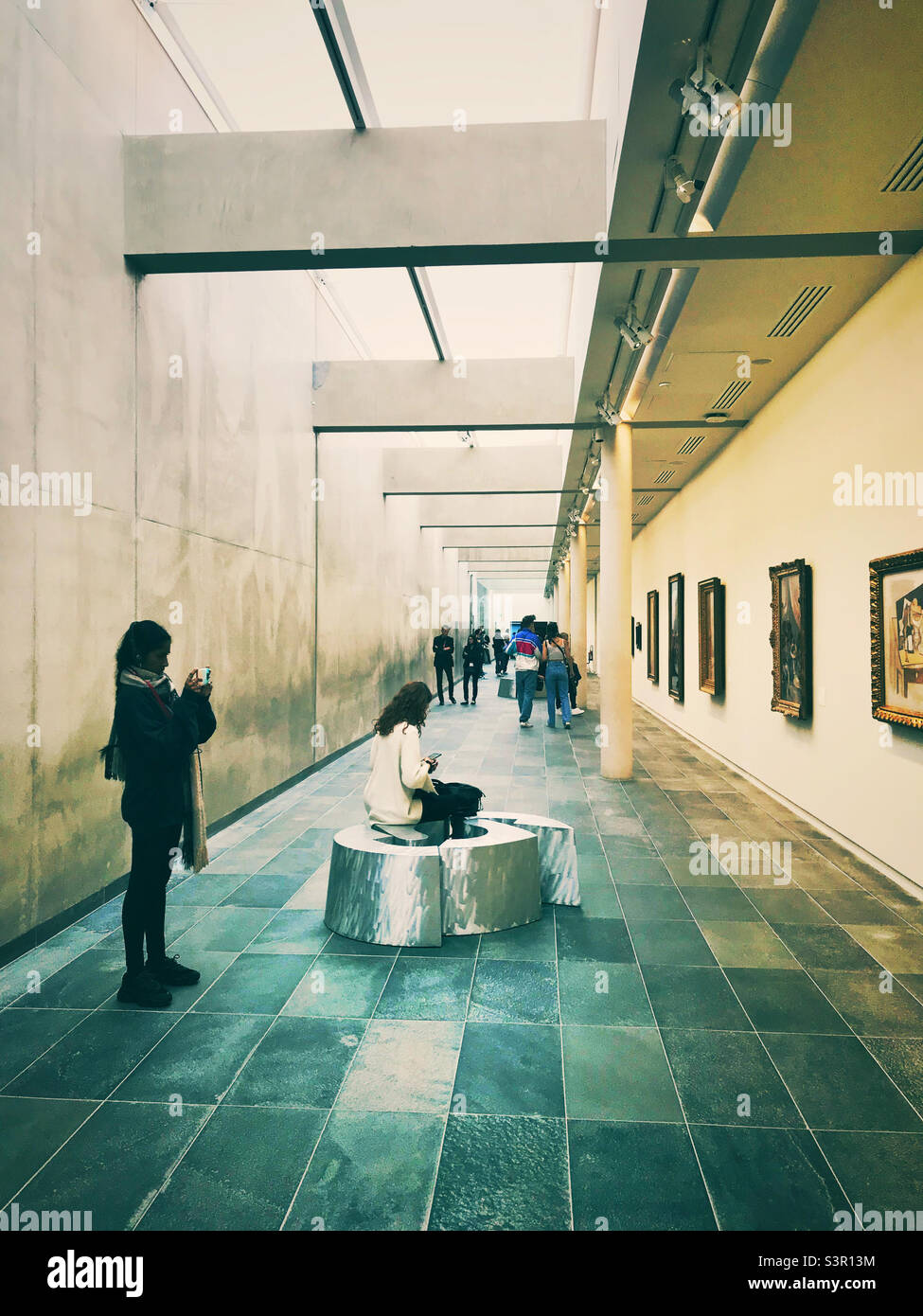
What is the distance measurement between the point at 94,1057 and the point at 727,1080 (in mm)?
2524

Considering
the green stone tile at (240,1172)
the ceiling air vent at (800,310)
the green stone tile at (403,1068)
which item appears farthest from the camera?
the ceiling air vent at (800,310)

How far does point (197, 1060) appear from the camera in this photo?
3.06m

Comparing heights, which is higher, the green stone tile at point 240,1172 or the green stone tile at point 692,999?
the green stone tile at point 240,1172

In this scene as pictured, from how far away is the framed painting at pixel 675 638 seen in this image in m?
13.7

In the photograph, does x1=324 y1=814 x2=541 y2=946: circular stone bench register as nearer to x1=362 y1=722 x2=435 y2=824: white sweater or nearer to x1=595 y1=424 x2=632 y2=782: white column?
x1=362 y1=722 x2=435 y2=824: white sweater

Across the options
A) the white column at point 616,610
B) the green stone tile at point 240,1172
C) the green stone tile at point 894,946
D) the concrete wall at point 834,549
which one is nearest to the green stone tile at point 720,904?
the green stone tile at point 894,946

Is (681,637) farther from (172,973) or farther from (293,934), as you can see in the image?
(172,973)

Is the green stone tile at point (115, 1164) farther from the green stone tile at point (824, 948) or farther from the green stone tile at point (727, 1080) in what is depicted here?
the green stone tile at point (824, 948)

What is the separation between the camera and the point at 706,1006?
352cm

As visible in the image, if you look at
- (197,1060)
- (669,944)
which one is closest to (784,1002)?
(669,944)

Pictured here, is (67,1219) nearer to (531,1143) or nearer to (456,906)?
(531,1143)

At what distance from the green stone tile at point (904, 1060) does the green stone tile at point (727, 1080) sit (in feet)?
1.49

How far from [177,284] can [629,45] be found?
3957 mm

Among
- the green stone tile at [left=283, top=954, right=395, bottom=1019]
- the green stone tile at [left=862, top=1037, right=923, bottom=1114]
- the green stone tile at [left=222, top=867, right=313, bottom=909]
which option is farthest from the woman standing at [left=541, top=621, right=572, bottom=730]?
the green stone tile at [left=862, top=1037, right=923, bottom=1114]
